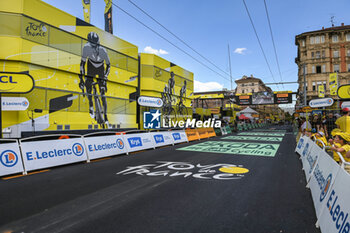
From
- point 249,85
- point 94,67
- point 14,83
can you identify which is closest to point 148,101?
point 94,67

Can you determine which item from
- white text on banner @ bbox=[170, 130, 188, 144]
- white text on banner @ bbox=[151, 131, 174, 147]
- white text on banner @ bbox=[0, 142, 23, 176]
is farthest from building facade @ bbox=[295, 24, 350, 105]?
white text on banner @ bbox=[0, 142, 23, 176]

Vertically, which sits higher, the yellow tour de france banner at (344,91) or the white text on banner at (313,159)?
the yellow tour de france banner at (344,91)

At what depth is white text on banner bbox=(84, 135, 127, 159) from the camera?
9.02 metres

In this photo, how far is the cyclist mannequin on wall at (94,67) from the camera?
16469mm

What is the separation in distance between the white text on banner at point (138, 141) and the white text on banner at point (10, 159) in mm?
4887

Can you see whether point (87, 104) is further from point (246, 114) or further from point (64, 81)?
point (246, 114)

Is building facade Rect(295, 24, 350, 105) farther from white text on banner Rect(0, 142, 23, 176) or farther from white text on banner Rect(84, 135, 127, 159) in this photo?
white text on banner Rect(0, 142, 23, 176)

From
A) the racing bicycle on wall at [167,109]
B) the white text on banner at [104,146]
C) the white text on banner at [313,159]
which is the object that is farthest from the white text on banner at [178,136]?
the white text on banner at [313,159]

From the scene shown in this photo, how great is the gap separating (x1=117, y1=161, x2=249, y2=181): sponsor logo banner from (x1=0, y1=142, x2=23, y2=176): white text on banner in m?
3.15

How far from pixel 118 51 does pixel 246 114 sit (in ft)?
94.3

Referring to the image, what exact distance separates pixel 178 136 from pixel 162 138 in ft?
7.29

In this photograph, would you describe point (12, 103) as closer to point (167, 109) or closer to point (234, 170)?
point (234, 170)

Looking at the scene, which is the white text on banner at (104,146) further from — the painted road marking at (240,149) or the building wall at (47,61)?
the building wall at (47,61)

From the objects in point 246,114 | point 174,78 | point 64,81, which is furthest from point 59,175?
point 246,114
